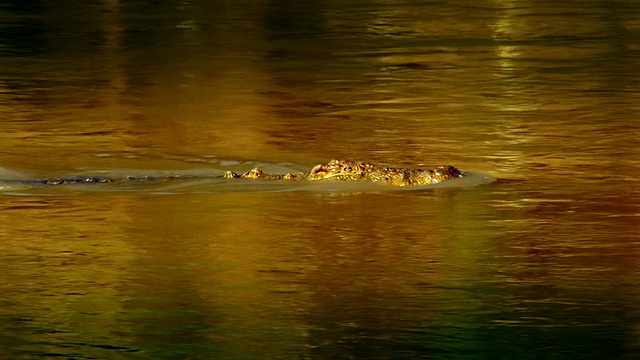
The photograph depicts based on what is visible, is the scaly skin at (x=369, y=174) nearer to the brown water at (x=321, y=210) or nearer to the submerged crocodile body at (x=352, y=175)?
the submerged crocodile body at (x=352, y=175)

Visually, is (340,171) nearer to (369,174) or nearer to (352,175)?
(352,175)

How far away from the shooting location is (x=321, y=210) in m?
12.5

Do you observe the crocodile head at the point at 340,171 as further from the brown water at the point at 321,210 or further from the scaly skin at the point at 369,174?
the brown water at the point at 321,210

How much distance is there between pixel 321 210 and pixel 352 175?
1.28 m

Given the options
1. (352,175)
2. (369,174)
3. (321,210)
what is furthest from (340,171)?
(321,210)

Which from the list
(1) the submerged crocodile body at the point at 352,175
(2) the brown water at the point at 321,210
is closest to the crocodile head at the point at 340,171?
(1) the submerged crocodile body at the point at 352,175

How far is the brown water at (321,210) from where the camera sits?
8.87 m

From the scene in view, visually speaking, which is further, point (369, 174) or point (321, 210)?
point (369, 174)

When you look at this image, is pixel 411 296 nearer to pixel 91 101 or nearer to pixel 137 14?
pixel 91 101

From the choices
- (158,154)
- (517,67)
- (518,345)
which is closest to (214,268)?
(518,345)

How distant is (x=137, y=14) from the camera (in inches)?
1378

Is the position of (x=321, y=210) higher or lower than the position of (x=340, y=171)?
higher

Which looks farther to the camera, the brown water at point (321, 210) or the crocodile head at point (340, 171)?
the crocodile head at point (340, 171)

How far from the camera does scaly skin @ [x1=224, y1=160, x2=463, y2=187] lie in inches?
538
